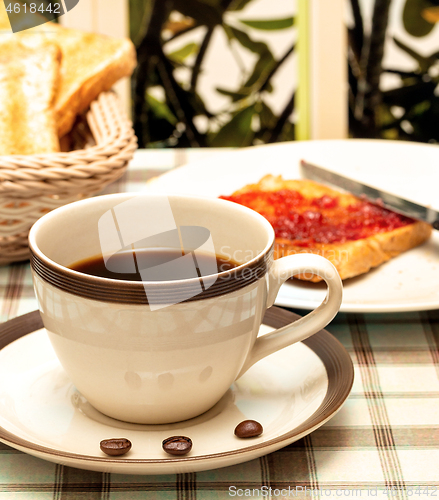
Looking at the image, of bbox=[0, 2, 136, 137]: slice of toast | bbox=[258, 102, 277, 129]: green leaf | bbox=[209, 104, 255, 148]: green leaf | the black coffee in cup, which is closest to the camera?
the black coffee in cup

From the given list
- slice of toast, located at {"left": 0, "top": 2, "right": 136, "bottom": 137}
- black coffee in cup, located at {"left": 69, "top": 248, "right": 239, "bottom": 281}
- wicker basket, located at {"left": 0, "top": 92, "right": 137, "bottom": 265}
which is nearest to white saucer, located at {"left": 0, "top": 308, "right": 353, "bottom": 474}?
black coffee in cup, located at {"left": 69, "top": 248, "right": 239, "bottom": 281}

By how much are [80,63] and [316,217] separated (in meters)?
0.67

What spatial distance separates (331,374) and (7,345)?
0.39 m

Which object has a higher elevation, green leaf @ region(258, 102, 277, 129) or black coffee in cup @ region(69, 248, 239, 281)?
black coffee in cup @ region(69, 248, 239, 281)

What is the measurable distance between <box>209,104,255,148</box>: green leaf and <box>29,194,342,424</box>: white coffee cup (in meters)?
1.80

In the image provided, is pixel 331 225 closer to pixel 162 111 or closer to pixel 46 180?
pixel 46 180

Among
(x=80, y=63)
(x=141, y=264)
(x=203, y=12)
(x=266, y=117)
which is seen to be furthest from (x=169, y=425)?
(x=266, y=117)

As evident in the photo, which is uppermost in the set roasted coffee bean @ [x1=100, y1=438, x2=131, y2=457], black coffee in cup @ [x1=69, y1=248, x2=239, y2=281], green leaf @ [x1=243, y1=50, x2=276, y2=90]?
black coffee in cup @ [x1=69, y1=248, x2=239, y2=281]

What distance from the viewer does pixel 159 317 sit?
1.68ft

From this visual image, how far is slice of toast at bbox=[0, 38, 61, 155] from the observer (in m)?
1.12

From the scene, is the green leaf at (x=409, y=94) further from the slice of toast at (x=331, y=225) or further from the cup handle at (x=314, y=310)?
the cup handle at (x=314, y=310)

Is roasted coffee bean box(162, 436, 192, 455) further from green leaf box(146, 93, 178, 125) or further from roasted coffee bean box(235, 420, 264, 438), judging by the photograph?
green leaf box(146, 93, 178, 125)

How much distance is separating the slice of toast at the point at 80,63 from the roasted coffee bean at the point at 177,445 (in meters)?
0.88

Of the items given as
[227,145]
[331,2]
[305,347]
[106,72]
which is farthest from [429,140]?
[305,347]
